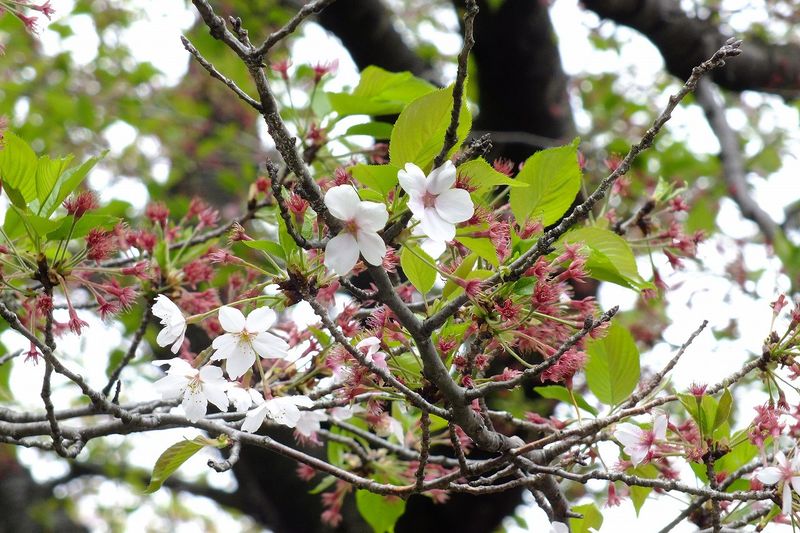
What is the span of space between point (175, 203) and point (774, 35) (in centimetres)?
398

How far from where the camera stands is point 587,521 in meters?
1.72

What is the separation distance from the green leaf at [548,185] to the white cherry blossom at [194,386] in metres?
0.61

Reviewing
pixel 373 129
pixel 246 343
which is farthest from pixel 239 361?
pixel 373 129

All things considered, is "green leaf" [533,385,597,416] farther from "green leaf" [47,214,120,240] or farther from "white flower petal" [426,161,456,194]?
"green leaf" [47,214,120,240]

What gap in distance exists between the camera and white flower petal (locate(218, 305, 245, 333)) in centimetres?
142

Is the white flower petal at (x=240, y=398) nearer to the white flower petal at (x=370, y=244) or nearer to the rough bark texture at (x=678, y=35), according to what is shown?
the white flower petal at (x=370, y=244)

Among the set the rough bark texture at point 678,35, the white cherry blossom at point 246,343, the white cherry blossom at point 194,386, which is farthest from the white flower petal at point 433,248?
the rough bark texture at point 678,35

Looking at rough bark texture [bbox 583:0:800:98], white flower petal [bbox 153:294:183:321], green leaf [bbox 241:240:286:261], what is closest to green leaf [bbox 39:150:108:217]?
white flower petal [bbox 153:294:183:321]

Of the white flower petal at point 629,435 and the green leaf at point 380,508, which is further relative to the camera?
the green leaf at point 380,508

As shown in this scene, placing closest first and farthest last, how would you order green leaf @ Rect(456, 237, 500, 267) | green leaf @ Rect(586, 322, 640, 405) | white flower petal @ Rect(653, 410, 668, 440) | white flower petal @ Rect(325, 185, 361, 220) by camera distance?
white flower petal @ Rect(325, 185, 361, 220), green leaf @ Rect(456, 237, 500, 267), white flower petal @ Rect(653, 410, 668, 440), green leaf @ Rect(586, 322, 640, 405)

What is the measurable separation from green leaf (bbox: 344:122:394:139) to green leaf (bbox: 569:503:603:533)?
1.02 meters

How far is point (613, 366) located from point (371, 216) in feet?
2.84

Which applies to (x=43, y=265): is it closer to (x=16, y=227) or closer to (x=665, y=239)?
(x=16, y=227)

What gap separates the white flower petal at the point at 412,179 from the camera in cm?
119
